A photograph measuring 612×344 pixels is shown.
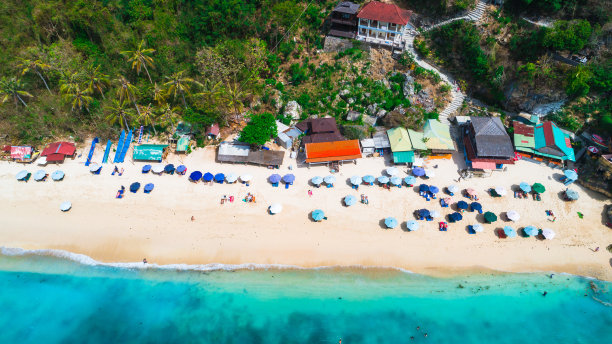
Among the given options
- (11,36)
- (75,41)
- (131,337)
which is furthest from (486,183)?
A: (11,36)

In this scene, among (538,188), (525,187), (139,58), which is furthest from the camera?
(139,58)

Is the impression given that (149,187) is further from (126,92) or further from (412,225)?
(412,225)

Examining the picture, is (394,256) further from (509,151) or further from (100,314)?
(100,314)

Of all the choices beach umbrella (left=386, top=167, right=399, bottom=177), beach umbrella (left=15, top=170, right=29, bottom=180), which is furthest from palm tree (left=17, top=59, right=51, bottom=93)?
beach umbrella (left=386, top=167, right=399, bottom=177)

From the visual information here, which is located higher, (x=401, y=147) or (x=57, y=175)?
(x=401, y=147)

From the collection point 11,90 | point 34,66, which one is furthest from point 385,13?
point 11,90

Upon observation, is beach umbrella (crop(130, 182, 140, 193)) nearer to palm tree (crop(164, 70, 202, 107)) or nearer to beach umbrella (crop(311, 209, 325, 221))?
palm tree (crop(164, 70, 202, 107))

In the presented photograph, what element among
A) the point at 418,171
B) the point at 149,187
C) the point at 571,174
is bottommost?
the point at 149,187
